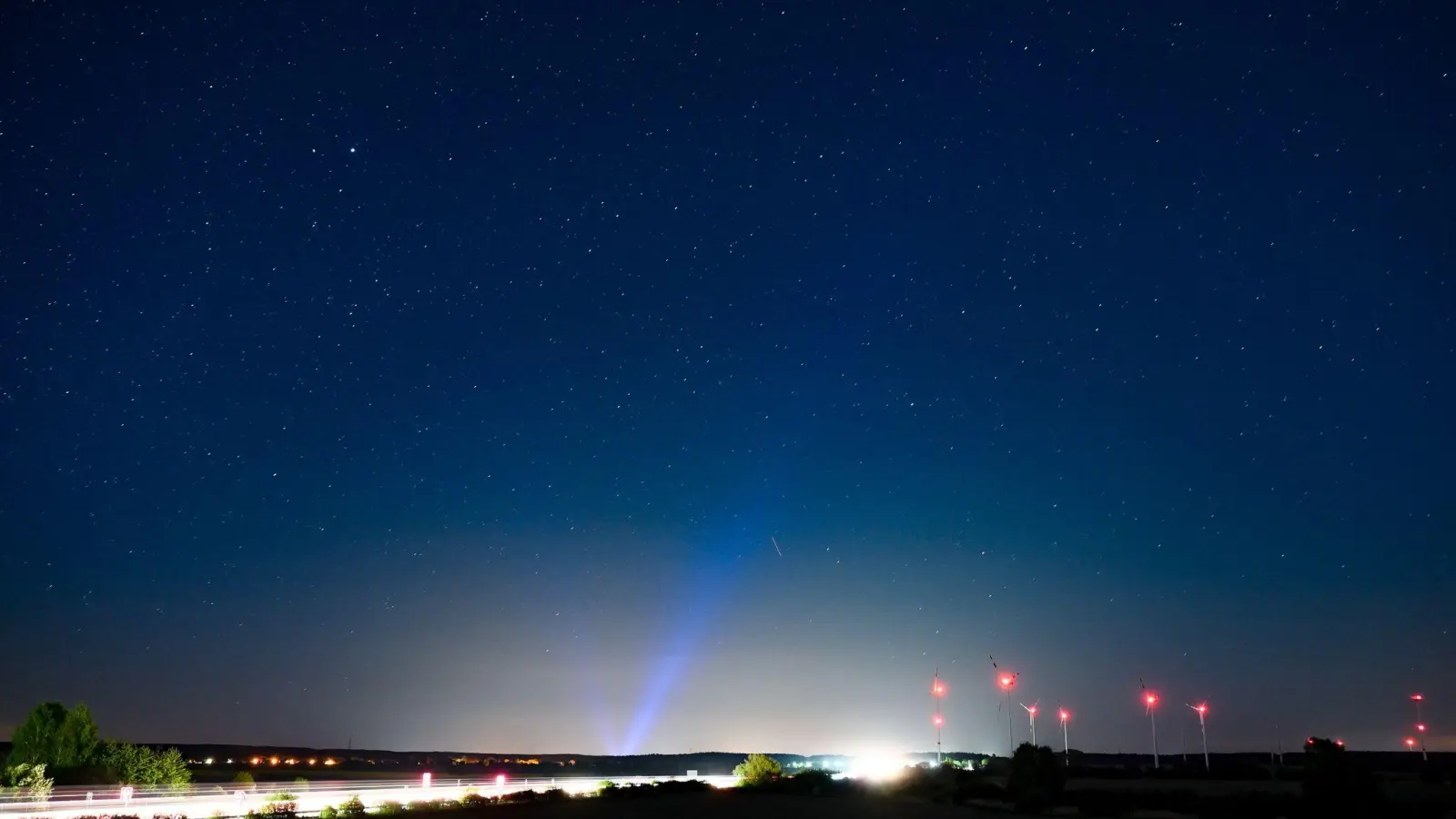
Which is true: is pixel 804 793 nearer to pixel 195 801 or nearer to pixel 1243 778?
pixel 1243 778

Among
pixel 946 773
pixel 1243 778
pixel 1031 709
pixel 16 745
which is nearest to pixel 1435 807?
pixel 1243 778

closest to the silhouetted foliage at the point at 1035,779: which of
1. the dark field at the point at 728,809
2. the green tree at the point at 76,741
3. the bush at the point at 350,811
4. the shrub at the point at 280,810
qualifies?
the dark field at the point at 728,809

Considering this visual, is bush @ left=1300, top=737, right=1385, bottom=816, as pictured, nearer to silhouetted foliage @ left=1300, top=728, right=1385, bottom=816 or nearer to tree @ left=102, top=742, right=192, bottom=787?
silhouetted foliage @ left=1300, top=728, right=1385, bottom=816

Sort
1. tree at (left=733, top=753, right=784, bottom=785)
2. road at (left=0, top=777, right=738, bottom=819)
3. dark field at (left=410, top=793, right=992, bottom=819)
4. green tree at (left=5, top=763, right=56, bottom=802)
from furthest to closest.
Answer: tree at (left=733, top=753, right=784, bottom=785), green tree at (left=5, top=763, right=56, bottom=802), dark field at (left=410, top=793, right=992, bottom=819), road at (left=0, top=777, right=738, bottom=819)

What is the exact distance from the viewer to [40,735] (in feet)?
175

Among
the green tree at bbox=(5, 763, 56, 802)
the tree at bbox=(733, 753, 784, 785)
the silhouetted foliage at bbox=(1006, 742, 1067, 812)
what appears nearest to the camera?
the green tree at bbox=(5, 763, 56, 802)

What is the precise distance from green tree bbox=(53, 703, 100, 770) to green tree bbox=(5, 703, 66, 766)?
27cm

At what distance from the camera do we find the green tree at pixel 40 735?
52.3m

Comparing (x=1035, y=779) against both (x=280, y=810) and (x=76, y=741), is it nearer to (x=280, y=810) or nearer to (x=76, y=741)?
(x=280, y=810)

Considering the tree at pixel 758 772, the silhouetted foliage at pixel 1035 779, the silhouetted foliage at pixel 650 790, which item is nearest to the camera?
the silhouetted foliage at pixel 1035 779

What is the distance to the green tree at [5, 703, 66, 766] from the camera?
172 ft

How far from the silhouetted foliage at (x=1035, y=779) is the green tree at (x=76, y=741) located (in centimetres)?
4438

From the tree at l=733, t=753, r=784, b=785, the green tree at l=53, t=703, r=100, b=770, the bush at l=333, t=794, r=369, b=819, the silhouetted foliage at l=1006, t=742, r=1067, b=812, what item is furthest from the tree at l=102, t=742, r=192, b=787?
the silhouetted foliage at l=1006, t=742, r=1067, b=812

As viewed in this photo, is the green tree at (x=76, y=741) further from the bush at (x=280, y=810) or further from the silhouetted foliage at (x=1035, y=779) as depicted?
the silhouetted foliage at (x=1035, y=779)
